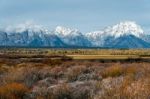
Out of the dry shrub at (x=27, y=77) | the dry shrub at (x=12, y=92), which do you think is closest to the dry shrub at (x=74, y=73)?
the dry shrub at (x=27, y=77)

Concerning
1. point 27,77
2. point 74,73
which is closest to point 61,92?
point 27,77

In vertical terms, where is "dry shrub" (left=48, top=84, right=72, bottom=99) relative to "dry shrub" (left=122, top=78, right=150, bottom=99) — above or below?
below

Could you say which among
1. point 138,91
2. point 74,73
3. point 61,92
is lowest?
point 61,92

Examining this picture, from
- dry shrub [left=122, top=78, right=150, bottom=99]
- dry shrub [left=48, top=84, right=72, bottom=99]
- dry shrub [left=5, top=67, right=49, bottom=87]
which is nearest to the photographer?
dry shrub [left=122, top=78, right=150, bottom=99]

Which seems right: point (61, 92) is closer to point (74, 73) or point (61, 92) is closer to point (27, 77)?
point (27, 77)

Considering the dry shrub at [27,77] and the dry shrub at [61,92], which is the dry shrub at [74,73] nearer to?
the dry shrub at [27,77]

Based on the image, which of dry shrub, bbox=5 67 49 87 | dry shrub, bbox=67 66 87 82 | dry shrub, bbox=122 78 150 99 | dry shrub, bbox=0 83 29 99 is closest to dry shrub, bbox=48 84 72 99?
dry shrub, bbox=0 83 29 99

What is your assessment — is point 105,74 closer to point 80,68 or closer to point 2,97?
point 80,68

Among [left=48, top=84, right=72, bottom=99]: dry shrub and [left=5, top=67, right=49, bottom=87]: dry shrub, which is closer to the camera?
[left=48, top=84, right=72, bottom=99]: dry shrub

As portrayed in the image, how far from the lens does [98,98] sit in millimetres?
17344

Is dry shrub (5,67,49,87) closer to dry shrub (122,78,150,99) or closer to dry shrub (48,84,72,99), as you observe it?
dry shrub (48,84,72,99)

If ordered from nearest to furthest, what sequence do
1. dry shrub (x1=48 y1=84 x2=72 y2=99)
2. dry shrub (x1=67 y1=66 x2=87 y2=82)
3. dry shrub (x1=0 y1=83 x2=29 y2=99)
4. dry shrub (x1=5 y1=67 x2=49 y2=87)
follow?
dry shrub (x1=0 y1=83 x2=29 y2=99), dry shrub (x1=48 y1=84 x2=72 y2=99), dry shrub (x1=5 y1=67 x2=49 y2=87), dry shrub (x1=67 y1=66 x2=87 y2=82)

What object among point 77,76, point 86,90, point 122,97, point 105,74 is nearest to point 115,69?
point 105,74

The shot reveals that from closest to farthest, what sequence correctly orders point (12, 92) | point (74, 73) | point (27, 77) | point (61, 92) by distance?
point (61, 92)
point (12, 92)
point (27, 77)
point (74, 73)
